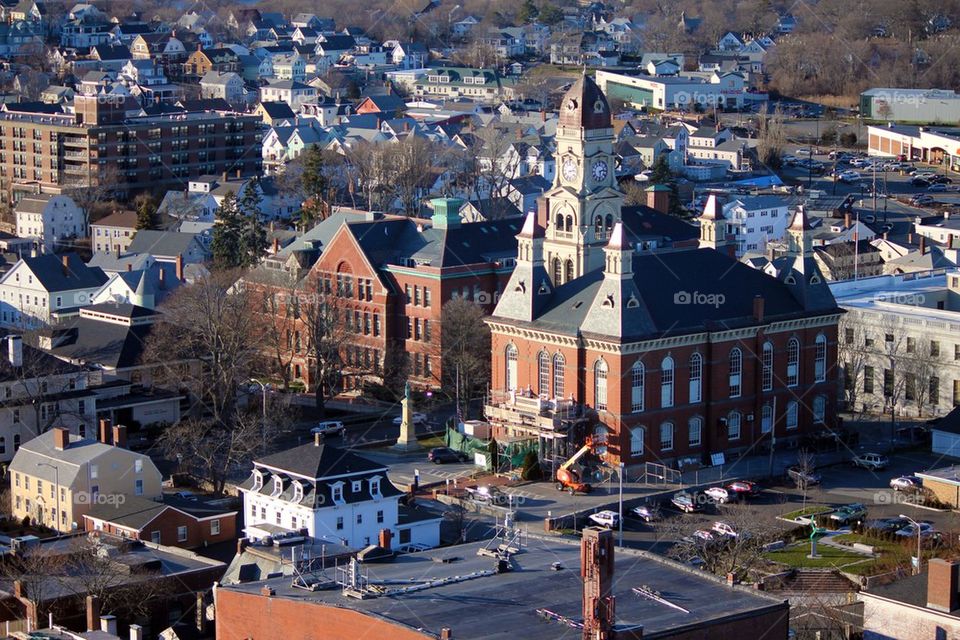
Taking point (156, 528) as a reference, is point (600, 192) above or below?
above

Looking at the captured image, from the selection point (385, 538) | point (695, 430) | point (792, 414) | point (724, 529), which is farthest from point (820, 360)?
point (385, 538)

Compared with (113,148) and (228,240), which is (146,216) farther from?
(113,148)

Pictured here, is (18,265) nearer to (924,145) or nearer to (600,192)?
(600,192)

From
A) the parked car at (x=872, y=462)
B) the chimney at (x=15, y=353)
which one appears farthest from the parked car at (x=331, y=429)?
the parked car at (x=872, y=462)

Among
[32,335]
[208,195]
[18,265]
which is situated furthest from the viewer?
[208,195]

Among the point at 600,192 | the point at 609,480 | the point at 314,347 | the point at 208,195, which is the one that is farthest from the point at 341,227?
A: the point at 208,195

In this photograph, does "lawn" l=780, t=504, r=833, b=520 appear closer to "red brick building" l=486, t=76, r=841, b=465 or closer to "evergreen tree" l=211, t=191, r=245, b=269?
"red brick building" l=486, t=76, r=841, b=465
